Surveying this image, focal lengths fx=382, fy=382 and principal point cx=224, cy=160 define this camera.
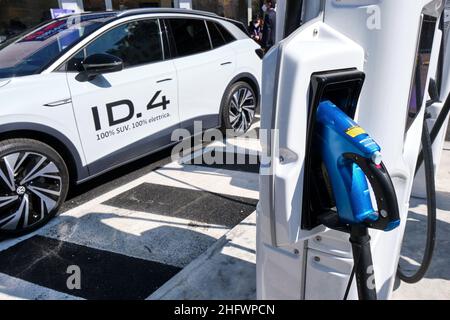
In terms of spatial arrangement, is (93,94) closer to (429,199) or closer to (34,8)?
(429,199)

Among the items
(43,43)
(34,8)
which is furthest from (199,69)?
(34,8)

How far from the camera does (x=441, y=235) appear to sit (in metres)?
2.77

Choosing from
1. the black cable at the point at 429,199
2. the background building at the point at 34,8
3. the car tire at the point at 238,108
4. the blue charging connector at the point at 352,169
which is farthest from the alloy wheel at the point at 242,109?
the background building at the point at 34,8

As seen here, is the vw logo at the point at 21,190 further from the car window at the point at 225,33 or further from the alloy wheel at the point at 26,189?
the car window at the point at 225,33

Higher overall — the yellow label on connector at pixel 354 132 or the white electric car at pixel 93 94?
the yellow label on connector at pixel 354 132

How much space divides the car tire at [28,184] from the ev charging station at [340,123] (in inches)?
89.8

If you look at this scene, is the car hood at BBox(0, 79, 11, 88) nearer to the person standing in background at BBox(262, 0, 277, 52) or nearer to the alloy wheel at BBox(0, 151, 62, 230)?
the alloy wheel at BBox(0, 151, 62, 230)

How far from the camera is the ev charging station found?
3.58 ft

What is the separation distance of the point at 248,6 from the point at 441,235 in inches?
505

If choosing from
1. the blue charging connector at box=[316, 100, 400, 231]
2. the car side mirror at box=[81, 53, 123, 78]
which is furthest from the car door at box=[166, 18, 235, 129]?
the blue charging connector at box=[316, 100, 400, 231]

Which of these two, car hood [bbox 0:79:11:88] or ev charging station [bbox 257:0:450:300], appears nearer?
ev charging station [bbox 257:0:450:300]

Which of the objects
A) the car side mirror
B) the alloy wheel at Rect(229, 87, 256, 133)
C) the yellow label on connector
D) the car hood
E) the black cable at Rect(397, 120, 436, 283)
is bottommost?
the alloy wheel at Rect(229, 87, 256, 133)

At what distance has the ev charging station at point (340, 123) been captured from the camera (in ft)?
3.58

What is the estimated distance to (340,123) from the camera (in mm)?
1095
